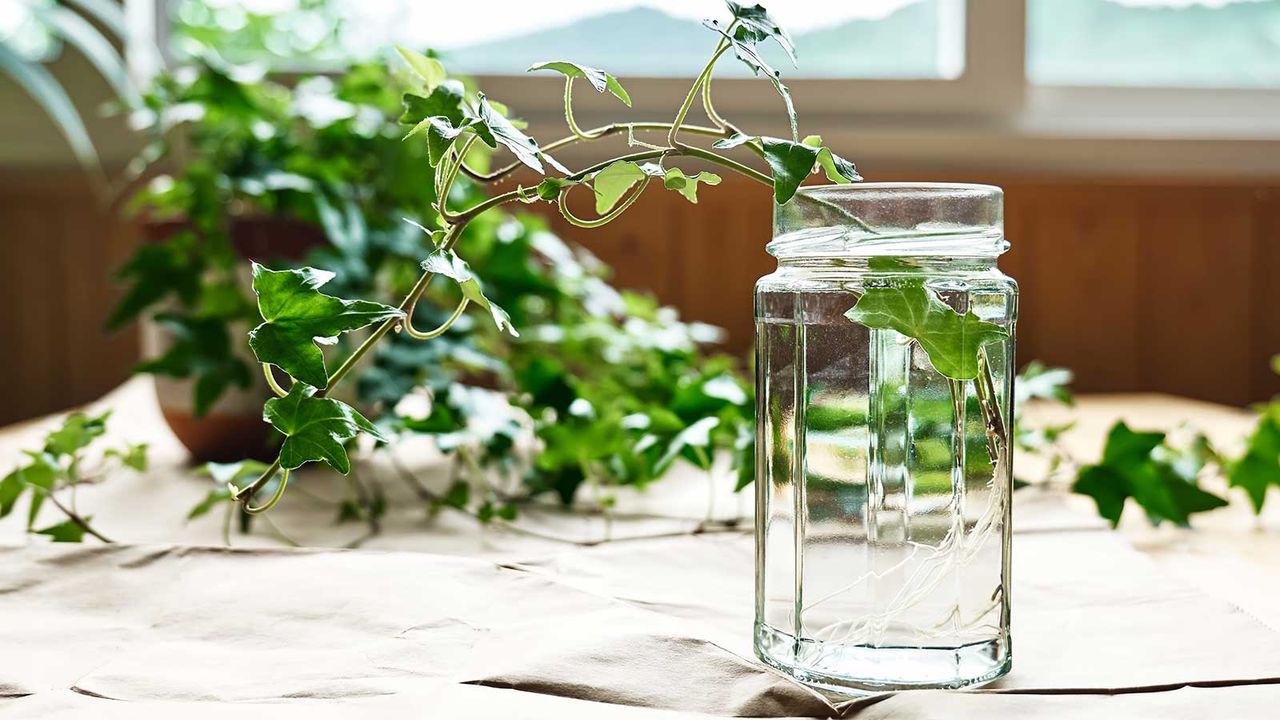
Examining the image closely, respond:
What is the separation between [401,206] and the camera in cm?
90

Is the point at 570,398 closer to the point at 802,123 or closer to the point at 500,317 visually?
the point at 500,317

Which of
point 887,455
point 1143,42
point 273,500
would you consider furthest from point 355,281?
point 1143,42

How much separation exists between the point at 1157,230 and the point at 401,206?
45.6 inches

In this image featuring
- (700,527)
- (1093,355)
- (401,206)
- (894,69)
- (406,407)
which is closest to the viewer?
(700,527)

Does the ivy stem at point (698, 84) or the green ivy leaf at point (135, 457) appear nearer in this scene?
the ivy stem at point (698, 84)

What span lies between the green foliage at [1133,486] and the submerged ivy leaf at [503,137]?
1.48 ft

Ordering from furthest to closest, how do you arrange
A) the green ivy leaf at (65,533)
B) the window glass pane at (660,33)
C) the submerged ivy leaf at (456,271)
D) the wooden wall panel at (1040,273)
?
the window glass pane at (660,33)
the wooden wall panel at (1040,273)
the green ivy leaf at (65,533)
the submerged ivy leaf at (456,271)

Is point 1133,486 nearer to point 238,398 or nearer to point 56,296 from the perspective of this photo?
point 238,398

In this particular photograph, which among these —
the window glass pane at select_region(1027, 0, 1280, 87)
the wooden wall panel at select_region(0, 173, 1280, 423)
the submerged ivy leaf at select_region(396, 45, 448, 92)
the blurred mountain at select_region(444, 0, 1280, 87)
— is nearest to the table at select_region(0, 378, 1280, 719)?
the submerged ivy leaf at select_region(396, 45, 448, 92)

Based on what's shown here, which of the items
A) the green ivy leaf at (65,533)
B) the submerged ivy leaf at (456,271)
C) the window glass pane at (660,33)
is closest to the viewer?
the submerged ivy leaf at (456,271)

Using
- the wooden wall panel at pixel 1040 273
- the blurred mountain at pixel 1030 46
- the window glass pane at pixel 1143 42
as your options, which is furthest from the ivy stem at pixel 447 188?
the window glass pane at pixel 1143 42

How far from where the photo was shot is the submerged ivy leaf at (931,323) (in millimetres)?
382

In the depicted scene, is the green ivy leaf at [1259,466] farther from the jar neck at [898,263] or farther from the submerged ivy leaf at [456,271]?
the submerged ivy leaf at [456,271]

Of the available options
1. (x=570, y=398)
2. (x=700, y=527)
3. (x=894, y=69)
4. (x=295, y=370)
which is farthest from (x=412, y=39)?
(x=295, y=370)
